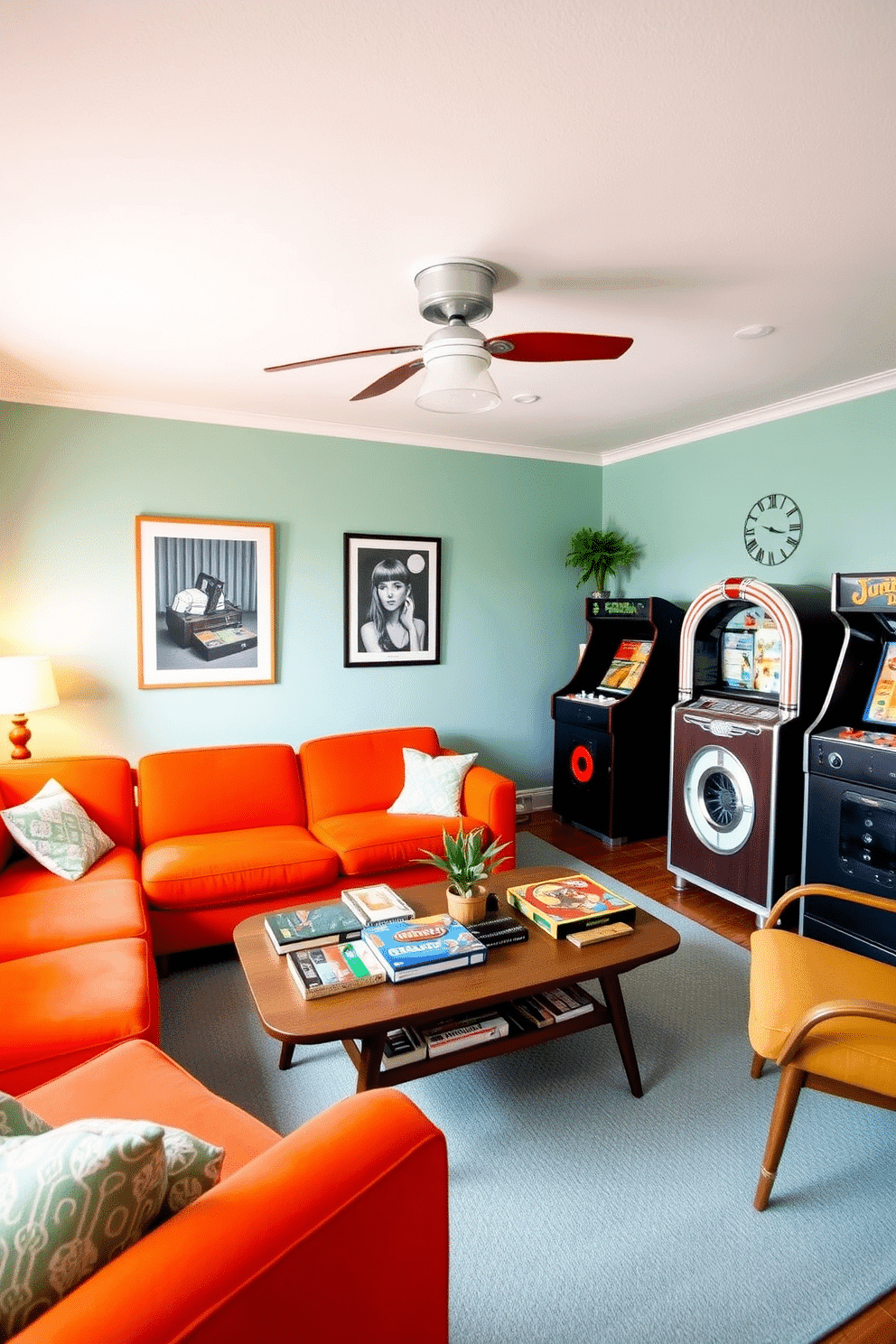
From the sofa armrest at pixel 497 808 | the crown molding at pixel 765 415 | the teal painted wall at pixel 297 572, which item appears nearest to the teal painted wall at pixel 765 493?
the crown molding at pixel 765 415

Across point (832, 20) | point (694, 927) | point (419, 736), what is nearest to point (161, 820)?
point (419, 736)

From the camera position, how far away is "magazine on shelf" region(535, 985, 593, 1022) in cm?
214

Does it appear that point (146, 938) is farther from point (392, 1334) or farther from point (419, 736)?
point (419, 736)

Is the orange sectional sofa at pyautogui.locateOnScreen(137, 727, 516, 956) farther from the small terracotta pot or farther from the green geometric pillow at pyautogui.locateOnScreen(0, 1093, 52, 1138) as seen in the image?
the green geometric pillow at pyautogui.locateOnScreen(0, 1093, 52, 1138)

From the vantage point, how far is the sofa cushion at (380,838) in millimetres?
3150

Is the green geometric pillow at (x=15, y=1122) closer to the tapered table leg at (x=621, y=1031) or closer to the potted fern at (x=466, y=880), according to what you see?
the potted fern at (x=466, y=880)

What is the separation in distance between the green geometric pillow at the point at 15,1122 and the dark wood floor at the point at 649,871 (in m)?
2.83

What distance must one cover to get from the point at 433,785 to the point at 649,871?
129 cm

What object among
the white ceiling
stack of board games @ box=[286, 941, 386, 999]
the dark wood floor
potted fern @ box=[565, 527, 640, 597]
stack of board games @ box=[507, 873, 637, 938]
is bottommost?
the dark wood floor

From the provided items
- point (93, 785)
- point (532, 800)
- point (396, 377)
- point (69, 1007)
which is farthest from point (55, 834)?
point (532, 800)

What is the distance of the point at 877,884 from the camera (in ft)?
9.21

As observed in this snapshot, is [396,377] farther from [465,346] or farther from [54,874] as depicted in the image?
[54,874]

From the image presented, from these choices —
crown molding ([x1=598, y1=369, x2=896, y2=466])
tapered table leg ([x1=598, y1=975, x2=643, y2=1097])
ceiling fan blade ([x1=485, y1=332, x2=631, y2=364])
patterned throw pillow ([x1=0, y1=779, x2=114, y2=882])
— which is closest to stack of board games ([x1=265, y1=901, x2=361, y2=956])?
tapered table leg ([x1=598, y1=975, x2=643, y2=1097])

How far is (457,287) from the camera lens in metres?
2.22
